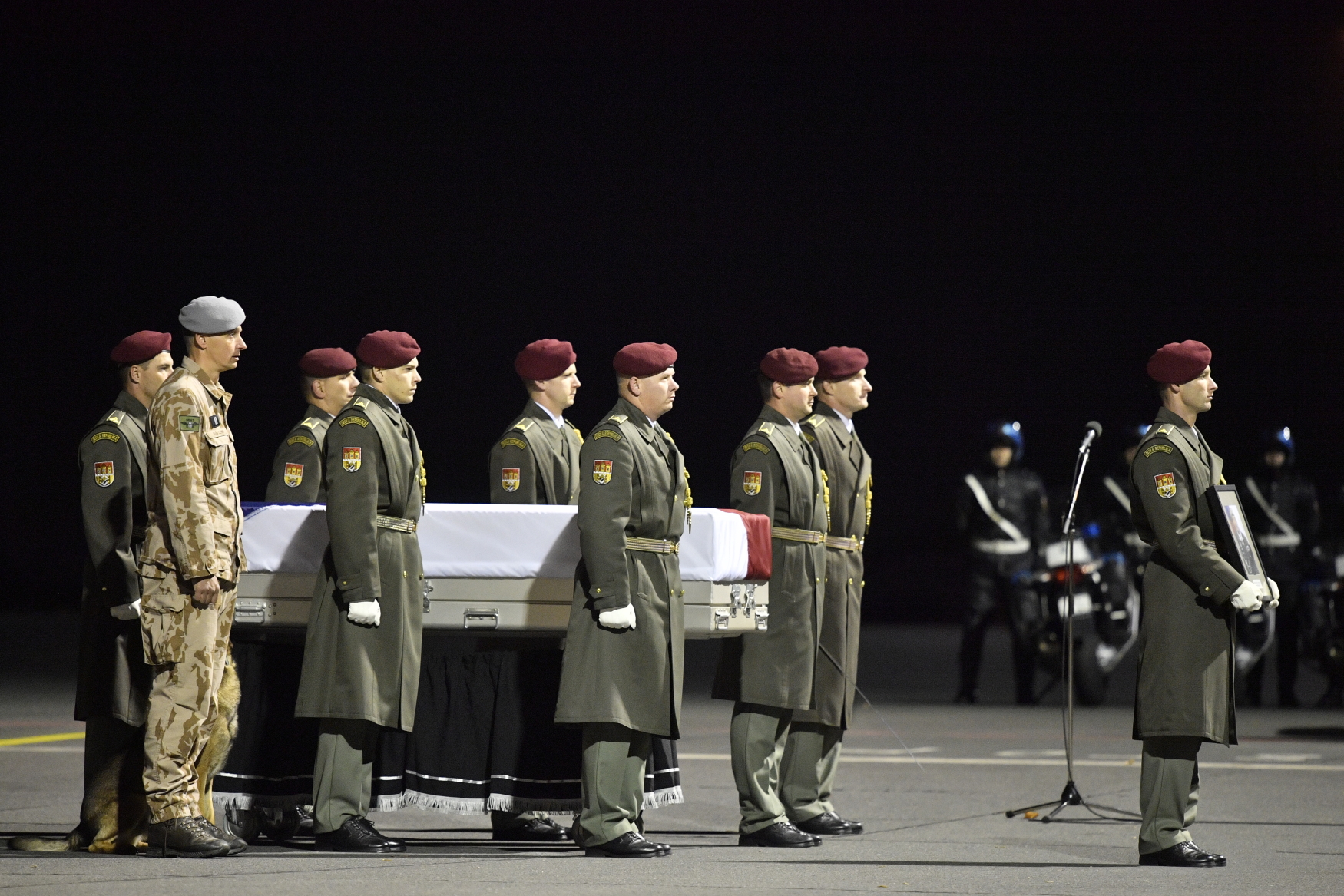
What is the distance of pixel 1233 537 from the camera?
768cm

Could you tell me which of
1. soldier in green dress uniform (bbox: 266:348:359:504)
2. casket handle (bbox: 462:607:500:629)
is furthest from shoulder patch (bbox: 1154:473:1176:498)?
soldier in green dress uniform (bbox: 266:348:359:504)

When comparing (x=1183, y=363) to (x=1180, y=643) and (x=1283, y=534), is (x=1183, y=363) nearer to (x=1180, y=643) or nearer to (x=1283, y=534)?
(x=1180, y=643)

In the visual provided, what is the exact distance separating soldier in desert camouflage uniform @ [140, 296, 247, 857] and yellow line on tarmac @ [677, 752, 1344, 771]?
4576mm

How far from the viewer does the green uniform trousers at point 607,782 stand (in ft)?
25.4

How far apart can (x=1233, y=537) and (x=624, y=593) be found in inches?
88.2

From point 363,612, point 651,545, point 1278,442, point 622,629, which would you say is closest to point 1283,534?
point 1278,442

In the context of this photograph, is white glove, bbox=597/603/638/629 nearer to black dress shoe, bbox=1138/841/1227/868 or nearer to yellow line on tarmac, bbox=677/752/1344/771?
black dress shoe, bbox=1138/841/1227/868

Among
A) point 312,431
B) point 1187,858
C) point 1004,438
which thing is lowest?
point 1187,858

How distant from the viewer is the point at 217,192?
26.2 m

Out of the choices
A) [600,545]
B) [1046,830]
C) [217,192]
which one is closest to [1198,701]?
[1046,830]

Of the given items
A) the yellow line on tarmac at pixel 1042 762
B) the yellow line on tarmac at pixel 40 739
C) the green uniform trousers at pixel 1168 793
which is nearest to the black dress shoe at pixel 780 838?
the green uniform trousers at pixel 1168 793

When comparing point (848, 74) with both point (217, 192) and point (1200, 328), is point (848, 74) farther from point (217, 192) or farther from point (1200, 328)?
point (217, 192)

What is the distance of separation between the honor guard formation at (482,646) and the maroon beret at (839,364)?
34cm

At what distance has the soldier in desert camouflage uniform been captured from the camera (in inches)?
289
